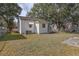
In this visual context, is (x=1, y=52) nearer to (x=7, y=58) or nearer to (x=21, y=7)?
(x=7, y=58)

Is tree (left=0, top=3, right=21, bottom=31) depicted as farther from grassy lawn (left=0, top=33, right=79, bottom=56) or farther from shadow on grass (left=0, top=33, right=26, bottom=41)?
grassy lawn (left=0, top=33, right=79, bottom=56)

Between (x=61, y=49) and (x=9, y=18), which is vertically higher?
(x=9, y=18)

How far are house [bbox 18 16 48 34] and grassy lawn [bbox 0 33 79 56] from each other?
76 millimetres

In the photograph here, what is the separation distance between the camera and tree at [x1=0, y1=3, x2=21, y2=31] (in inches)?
213

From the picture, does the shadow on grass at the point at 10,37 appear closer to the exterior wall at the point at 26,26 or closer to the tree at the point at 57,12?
the exterior wall at the point at 26,26

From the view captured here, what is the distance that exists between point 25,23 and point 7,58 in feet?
1.93

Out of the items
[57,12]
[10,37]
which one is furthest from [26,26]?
[57,12]

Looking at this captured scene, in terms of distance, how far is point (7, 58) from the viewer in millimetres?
5379

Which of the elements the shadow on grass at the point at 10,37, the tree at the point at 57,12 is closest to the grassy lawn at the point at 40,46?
the shadow on grass at the point at 10,37

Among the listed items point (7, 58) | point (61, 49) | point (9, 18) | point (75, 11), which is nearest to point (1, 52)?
point (7, 58)

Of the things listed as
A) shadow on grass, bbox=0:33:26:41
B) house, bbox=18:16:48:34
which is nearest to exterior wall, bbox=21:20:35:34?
house, bbox=18:16:48:34

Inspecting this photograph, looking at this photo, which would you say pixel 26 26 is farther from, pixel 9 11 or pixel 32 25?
pixel 9 11

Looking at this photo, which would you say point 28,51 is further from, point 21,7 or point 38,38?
point 21,7

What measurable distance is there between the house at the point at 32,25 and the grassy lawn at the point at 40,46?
3.0 inches
